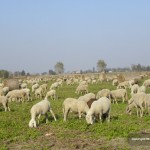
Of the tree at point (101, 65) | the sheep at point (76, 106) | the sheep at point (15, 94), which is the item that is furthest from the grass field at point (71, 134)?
the tree at point (101, 65)

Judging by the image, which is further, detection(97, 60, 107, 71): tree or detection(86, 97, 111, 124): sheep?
detection(97, 60, 107, 71): tree

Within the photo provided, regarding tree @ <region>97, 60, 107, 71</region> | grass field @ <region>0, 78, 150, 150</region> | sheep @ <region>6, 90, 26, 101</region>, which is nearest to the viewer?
grass field @ <region>0, 78, 150, 150</region>

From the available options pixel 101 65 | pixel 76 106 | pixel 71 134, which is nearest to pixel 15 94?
pixel 76 106

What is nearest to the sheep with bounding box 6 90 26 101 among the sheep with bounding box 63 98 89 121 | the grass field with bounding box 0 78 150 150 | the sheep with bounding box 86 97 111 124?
the grass field with bounding box 0 78 150 150

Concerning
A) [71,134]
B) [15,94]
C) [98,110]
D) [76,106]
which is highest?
[15,94]

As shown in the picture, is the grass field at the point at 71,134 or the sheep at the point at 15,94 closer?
the grass field at the point at 71,134

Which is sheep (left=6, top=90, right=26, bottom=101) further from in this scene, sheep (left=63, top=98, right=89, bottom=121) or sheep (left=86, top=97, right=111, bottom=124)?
sheep (left=86, top=97, right=111, bottom=124)

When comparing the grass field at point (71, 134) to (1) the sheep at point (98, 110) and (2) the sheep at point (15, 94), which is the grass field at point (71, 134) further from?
(2) the sheep at point (15, 94)

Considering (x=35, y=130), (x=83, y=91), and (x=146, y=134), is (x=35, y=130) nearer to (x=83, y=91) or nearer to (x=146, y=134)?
(x=146, y=134)

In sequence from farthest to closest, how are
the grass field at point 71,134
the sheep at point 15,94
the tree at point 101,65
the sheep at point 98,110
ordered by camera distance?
the tree at point 101,65
the sheep at point 15,94
the sheep at point 98,110
the grass field at point 71,134

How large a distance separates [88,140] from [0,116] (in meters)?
9.74

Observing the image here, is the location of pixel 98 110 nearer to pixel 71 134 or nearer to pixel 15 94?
pixel 71 134

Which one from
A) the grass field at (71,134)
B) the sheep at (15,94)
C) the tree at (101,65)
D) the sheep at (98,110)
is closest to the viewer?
the grass field at (71,134)

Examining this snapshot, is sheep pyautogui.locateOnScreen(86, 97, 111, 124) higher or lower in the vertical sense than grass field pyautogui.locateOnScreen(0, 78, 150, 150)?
higher
